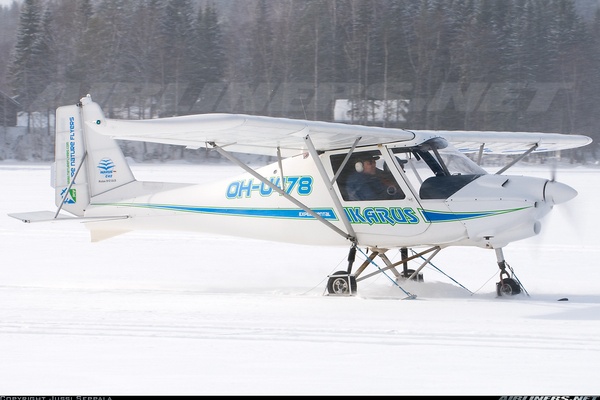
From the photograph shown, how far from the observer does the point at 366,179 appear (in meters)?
9.77

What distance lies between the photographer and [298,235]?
10297 mm

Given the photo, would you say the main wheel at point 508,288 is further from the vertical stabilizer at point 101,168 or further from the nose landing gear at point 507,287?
the vertical stabilizer at point 101,168

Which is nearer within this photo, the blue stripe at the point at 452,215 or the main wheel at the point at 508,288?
the blue stripe at the point at 452,215

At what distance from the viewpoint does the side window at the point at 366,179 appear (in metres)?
9.61

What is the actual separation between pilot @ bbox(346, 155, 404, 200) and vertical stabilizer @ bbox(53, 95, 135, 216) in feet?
10.5

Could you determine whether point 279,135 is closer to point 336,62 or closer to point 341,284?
point 341,284

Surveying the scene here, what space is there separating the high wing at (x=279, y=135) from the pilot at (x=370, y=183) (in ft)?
0.76

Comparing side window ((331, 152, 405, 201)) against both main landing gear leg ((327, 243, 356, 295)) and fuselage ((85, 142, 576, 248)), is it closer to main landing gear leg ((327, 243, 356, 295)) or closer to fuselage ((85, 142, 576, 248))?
fuselage ((85, 142, 576, 248))

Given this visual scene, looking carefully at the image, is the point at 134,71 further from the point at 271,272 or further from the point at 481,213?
the point at 481,213

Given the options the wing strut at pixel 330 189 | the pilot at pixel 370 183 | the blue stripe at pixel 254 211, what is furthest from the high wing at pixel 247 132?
the blue stripe at pixel 254 211

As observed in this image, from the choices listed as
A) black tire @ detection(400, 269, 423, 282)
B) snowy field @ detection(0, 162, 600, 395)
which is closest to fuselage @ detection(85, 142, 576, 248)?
snowy field @ detection(0, 162, 600, 395)

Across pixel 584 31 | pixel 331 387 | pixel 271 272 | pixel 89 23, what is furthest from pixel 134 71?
pixel 331 387

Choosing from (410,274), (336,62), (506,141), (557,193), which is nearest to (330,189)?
(410,274)

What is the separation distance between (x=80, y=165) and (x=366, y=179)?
3816mm
